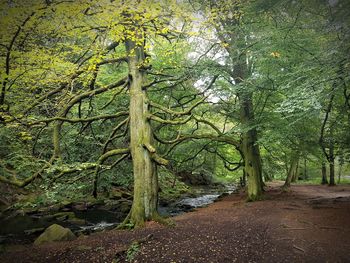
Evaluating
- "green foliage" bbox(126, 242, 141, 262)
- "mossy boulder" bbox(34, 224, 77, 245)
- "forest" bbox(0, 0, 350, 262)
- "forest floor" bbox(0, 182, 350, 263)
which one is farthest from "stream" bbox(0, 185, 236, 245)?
"green foliage" bbox(126, 242, 141, 262)

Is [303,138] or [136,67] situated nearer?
[136,67]

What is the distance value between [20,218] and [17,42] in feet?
32.7

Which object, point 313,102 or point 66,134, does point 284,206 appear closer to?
point 313,102

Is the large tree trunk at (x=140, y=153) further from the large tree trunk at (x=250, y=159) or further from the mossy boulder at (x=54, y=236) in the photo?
the large tree trunk at (x=250, y=159)

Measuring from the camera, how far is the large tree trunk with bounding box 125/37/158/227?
27.8 ft

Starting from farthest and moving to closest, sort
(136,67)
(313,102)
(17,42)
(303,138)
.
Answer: (303,138)
(136,67)
(17,42)
(313,102)

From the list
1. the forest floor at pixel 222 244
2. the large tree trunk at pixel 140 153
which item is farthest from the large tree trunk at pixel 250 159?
the large tree trunk at pixel 140 153

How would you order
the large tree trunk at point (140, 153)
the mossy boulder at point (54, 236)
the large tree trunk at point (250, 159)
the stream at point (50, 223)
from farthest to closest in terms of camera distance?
the large tree trunk at point (250, 159) < the stream at point (50, 223) < the large tree trunk at point (140, 153) < the mossy boulder at point (54, 236)

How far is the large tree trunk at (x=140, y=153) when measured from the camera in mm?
8477

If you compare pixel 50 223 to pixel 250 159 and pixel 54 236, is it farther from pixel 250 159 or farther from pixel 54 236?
pixel 250 159

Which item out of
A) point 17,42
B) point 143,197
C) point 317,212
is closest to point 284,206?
point 317,212

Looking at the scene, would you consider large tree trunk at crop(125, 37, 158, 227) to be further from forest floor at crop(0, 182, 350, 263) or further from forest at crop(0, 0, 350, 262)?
forest floor at crop(0, 182, 350, 263)

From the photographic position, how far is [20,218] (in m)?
12.7

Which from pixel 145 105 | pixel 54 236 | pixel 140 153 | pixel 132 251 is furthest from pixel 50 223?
pixel 132 251
